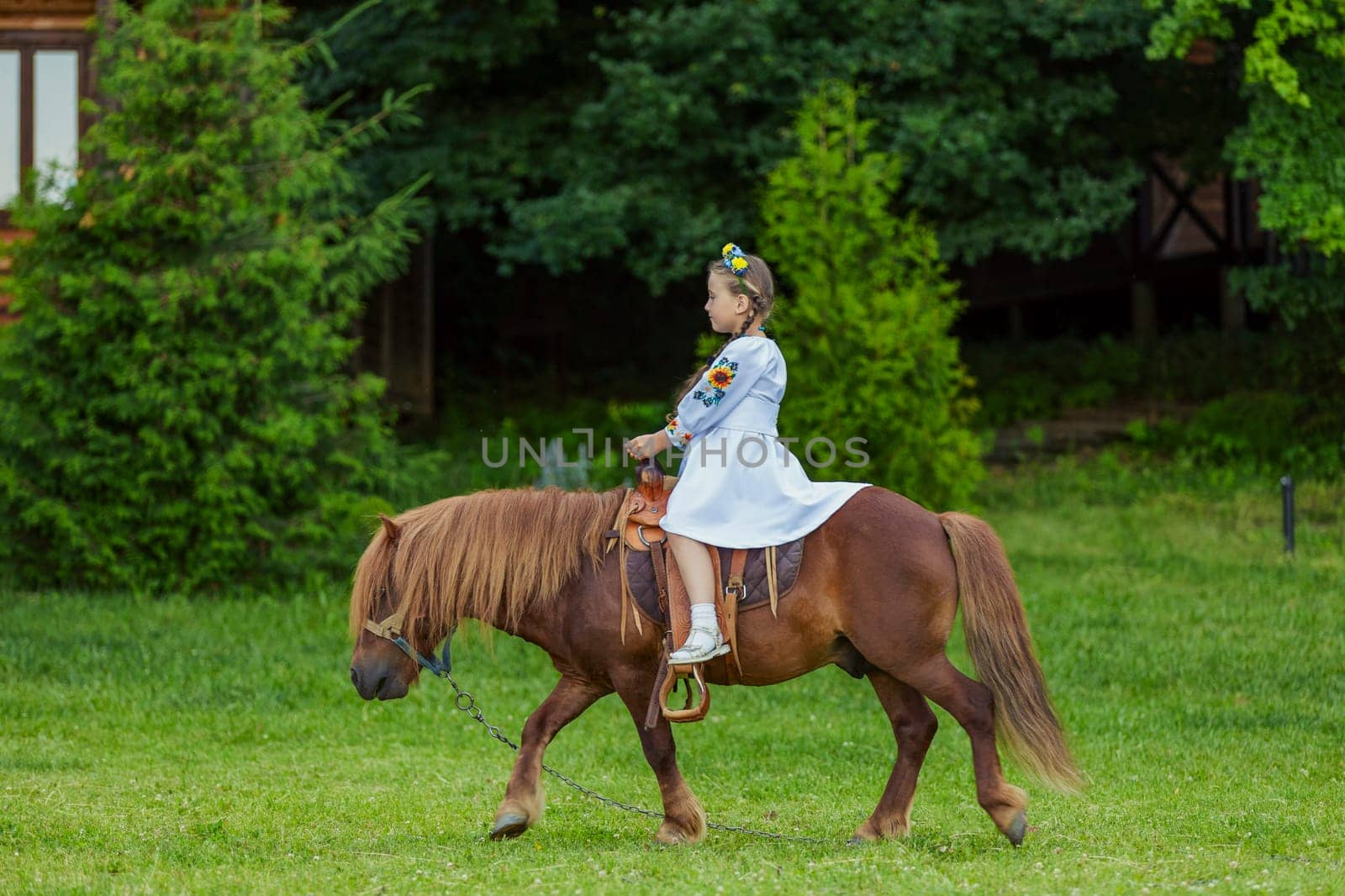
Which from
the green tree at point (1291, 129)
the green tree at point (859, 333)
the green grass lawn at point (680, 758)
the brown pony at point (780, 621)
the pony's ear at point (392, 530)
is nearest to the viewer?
the green grass lawn at point (680, 758)

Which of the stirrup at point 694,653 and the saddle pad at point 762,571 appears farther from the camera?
the saddle pad at point 762,571

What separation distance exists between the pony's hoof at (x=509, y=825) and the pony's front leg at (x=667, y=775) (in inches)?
22.1

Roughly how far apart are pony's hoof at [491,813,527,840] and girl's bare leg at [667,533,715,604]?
3.75 feet

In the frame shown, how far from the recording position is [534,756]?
6.12 metres

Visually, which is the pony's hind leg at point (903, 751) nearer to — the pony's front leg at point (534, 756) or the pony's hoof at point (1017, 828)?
the pony's hoof at point (1017, 828)

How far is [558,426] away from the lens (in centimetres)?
1967

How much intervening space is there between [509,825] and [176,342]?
753 cm

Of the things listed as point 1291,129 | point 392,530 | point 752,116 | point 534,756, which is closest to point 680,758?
point 534,756

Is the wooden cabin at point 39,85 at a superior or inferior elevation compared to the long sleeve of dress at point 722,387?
superior

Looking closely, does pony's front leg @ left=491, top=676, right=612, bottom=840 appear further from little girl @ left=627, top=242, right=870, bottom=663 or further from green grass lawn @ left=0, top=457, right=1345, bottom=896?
little girl @ left=627, top=242, right=870, bottom=663

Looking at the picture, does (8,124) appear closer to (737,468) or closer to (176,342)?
(176,342)

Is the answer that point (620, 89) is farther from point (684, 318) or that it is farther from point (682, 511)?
point (682, 511)

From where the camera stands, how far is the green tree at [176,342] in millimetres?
12289

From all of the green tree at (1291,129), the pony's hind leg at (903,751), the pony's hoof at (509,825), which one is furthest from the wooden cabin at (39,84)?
the pony's hind leg at (903,751)
